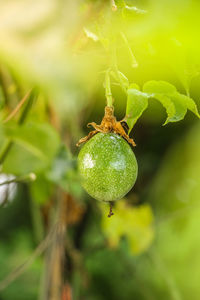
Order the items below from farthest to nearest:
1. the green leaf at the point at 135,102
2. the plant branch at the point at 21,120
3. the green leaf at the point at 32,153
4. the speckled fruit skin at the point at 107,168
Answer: the green leaf at the point at 32,153
the plant branch at the point at 21,120
the speckled fruit skin at the point at 107,168
the green leaf at the point at 135,102

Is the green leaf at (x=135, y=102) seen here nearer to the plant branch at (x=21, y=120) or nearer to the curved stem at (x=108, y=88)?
the curved stem at (x=108, y=88)

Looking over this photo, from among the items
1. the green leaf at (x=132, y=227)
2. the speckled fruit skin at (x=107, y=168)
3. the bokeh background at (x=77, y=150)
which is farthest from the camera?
the green leaf at (x=132, y=227)

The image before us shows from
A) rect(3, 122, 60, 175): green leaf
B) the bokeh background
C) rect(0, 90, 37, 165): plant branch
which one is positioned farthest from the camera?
rect(3, 122, 60, 175): green leaf

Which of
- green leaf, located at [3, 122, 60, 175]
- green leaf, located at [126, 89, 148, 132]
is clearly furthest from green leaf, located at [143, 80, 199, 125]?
green leaf, located at [3, 122, 60, 175]

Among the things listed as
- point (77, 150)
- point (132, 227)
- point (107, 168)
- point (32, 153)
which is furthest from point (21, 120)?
point (132, 227)

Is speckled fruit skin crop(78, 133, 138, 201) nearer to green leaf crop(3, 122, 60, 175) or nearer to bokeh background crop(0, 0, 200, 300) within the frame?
bokeh background crop(0, 0, 200, 300)

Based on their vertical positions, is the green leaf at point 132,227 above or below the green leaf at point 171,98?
below

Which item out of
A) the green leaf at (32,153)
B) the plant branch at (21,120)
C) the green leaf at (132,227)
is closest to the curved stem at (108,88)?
the plant branch at (21,120)
